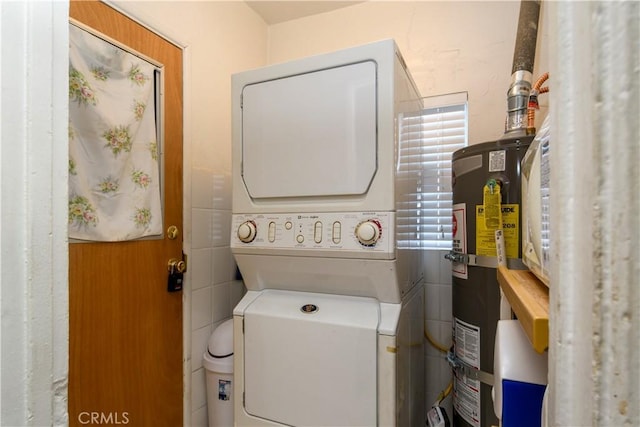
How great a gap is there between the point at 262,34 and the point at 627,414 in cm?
226

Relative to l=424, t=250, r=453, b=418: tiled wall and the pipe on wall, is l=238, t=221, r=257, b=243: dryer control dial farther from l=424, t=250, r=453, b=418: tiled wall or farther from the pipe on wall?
the pipe on wall

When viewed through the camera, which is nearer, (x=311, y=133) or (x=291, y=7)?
(x=311, y=133)

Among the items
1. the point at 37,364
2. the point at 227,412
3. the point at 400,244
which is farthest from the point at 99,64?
the point at 227,412

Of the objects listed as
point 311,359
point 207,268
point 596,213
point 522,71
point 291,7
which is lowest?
point 311,359

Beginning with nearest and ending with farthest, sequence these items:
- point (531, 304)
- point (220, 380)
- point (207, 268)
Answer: point (531, 304), point (220, 380), point (207, 268)

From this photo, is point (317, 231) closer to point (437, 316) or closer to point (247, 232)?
point (247, 232)

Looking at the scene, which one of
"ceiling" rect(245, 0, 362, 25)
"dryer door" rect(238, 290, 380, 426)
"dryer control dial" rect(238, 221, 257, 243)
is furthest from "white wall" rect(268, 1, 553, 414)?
"dryer control dial" rect(238, 221, 257, 243)

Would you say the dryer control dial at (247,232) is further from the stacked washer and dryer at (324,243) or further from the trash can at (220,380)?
the trash can at (220,380)

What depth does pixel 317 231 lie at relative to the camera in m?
1.14

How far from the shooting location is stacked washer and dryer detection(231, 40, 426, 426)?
1.05 metres

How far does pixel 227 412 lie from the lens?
141cm

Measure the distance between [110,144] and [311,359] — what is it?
1.06 metres

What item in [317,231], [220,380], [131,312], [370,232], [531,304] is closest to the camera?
[531,304]

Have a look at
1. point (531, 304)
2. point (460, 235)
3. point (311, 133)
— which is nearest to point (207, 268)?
point (311, 133)
